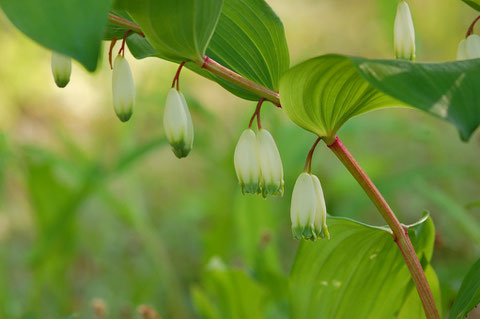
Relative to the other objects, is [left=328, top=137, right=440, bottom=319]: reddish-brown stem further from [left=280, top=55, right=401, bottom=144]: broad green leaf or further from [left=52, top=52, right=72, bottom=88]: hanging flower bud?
[left=52, top=52, right=72, bottom=88]: hanging flower bud

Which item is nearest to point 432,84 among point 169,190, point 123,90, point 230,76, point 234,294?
point 230,76

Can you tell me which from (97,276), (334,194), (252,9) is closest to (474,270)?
(252,9)

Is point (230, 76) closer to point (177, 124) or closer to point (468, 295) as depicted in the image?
point (177, 124)

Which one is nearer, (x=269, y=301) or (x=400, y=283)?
(x=400, y=283)

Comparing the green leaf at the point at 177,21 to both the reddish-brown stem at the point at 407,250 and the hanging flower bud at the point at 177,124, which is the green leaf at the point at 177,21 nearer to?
the hanging flower bud at the point at 177,124

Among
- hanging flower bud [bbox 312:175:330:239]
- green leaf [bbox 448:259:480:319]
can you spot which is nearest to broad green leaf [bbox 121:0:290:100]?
hanging flower bud [bbox 312:175:330:239]

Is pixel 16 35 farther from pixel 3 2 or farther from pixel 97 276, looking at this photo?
pixel 3 2

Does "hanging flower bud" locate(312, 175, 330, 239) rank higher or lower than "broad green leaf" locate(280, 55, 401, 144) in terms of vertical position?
lower

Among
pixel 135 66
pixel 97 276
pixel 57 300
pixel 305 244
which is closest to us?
pixel 305 244

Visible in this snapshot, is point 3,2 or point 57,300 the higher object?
point 3,2
